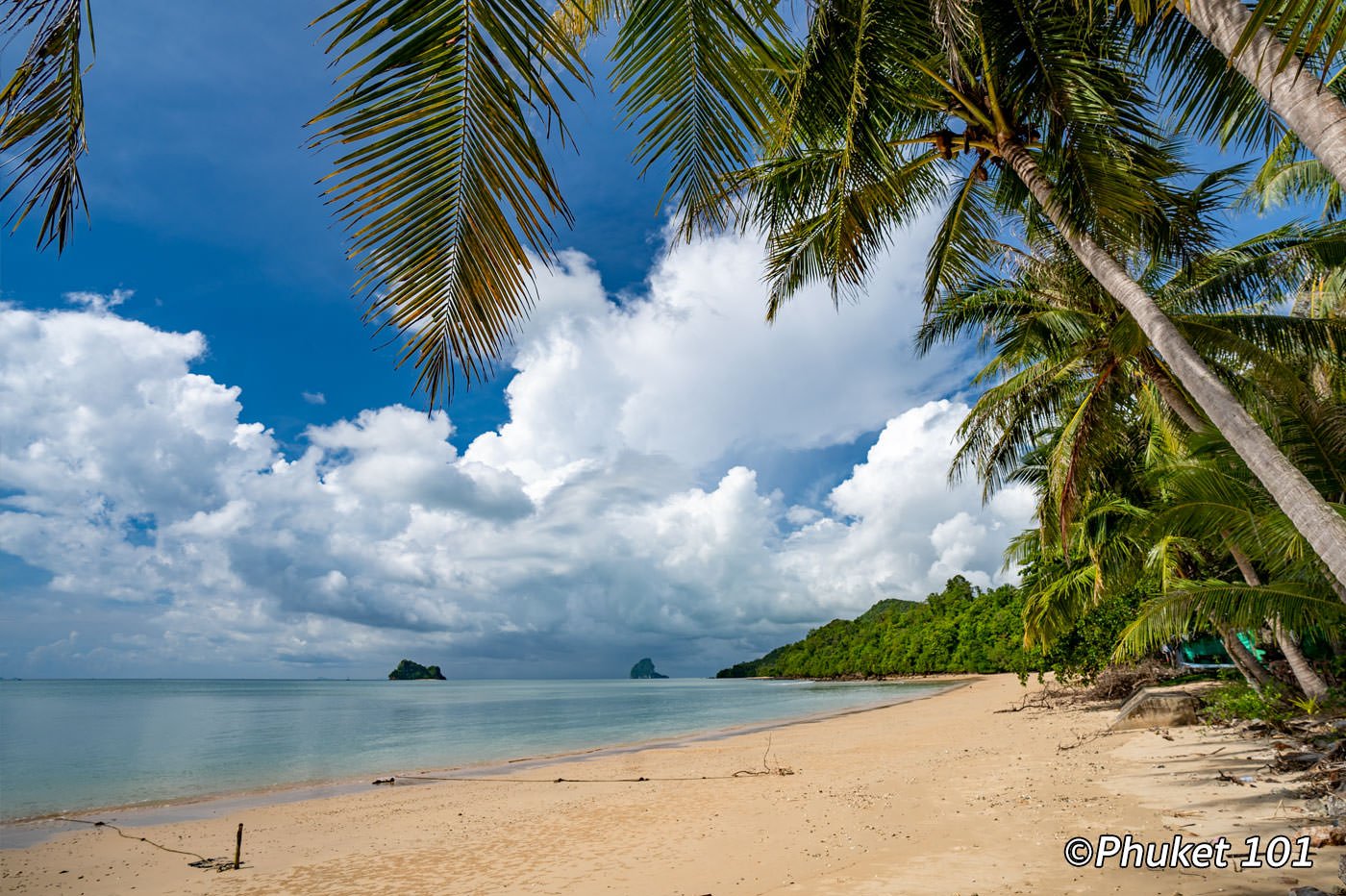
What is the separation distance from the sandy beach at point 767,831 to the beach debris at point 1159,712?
17.4 inches

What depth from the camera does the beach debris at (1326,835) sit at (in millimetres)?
4672

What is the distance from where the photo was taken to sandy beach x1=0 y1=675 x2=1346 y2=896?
5355mm

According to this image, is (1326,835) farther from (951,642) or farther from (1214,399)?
(951,642)

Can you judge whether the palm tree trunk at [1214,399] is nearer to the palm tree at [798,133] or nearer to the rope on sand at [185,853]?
the palm tree at [798,133]

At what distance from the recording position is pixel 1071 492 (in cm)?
896

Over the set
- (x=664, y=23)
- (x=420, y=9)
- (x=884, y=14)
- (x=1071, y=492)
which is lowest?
(x=1071, y=492)

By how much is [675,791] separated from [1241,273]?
10.4 metres

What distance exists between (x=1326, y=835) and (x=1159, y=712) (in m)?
8.06

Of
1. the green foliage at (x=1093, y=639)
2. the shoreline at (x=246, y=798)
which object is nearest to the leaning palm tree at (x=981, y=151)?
the green foliage at (x=1093, y=639)

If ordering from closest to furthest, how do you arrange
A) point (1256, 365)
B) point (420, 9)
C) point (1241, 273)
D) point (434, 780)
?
point (420, 9) < point (1256, 365) < point (1241, 273) < point (434, 780)

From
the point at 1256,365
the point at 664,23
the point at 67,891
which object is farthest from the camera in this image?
the point at 1256,365

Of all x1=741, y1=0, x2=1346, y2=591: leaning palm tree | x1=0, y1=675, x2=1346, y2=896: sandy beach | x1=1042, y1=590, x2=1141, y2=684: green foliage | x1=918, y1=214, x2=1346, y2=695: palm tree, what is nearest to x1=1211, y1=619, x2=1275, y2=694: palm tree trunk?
x1=918, y1=214, x2=1346, y2=695: palm tree

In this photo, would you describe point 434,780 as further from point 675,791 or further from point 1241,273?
point 1241,273

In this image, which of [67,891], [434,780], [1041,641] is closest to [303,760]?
[434,780]
